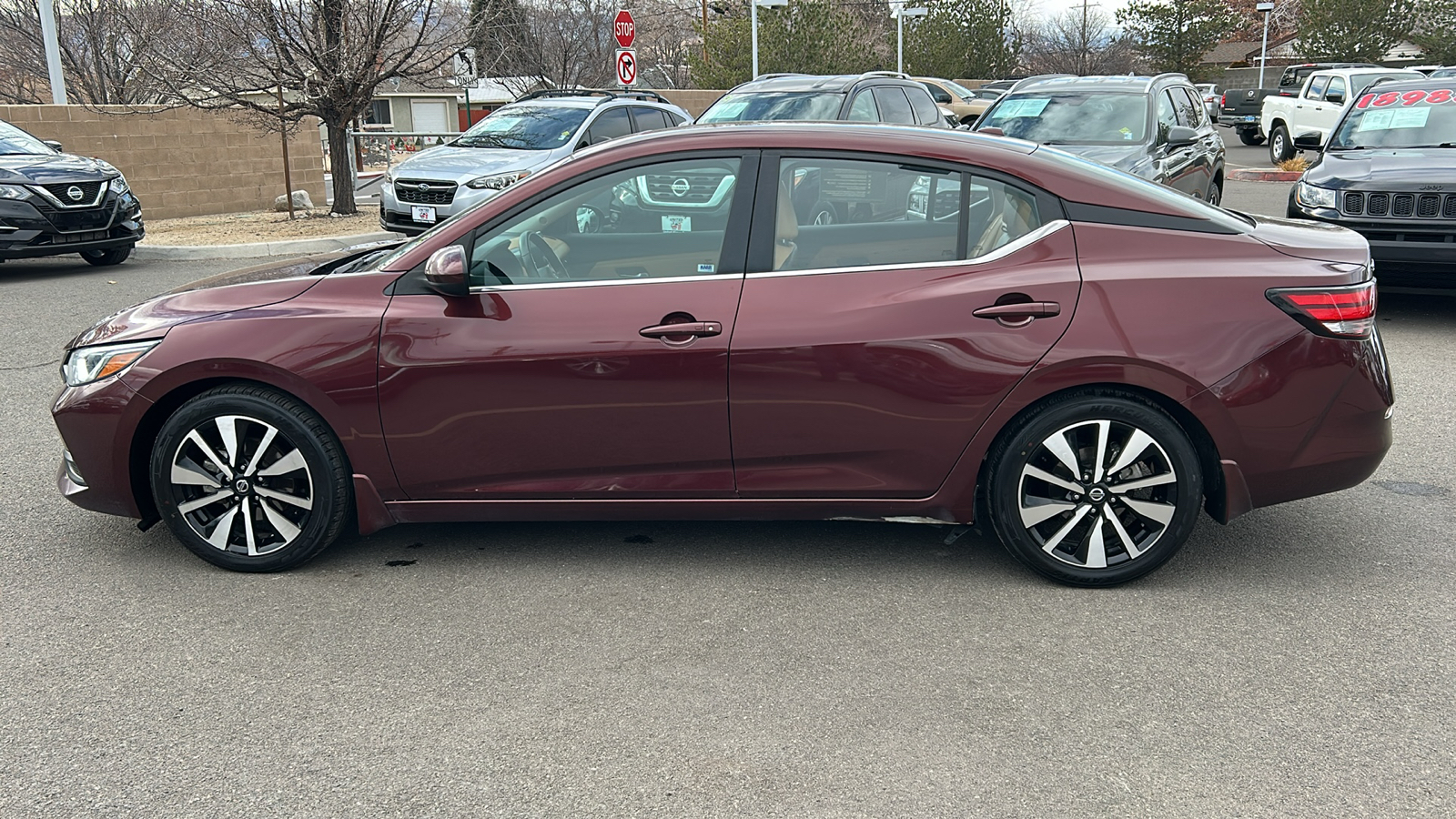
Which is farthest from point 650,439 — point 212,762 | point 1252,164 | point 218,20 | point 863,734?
point 1252,164

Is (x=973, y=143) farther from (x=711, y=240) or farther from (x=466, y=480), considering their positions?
(x=466, y=480)

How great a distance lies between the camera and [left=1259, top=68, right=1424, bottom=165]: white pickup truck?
2236 cm

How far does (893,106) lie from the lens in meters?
13.4

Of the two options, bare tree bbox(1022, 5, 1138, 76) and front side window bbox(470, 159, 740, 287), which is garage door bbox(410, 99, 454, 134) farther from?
front side window bbox(470, 159, 740, 287)

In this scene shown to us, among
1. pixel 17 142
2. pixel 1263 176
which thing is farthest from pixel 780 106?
pixel 1263 176

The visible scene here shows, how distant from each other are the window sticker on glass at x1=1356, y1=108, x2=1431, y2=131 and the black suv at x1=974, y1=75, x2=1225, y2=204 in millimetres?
1346

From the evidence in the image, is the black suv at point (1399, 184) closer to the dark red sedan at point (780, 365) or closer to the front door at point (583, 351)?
the dark red sedan at point (780, 365)

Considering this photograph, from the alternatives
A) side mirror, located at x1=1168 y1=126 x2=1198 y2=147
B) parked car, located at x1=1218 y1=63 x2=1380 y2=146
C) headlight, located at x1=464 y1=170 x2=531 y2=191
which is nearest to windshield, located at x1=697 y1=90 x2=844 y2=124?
headlight, located at x1=464 y1=170 x2=531 y2=191

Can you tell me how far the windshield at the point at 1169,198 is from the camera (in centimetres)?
418

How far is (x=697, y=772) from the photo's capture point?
3051 millimetres

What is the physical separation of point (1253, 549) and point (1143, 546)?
0.70 metres

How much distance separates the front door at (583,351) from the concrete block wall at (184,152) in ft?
49.5

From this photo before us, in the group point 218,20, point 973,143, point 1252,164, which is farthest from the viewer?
point 1252,164

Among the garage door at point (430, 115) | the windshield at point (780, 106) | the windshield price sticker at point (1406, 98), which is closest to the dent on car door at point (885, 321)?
the windshield price sticker at point (1406, 98)
